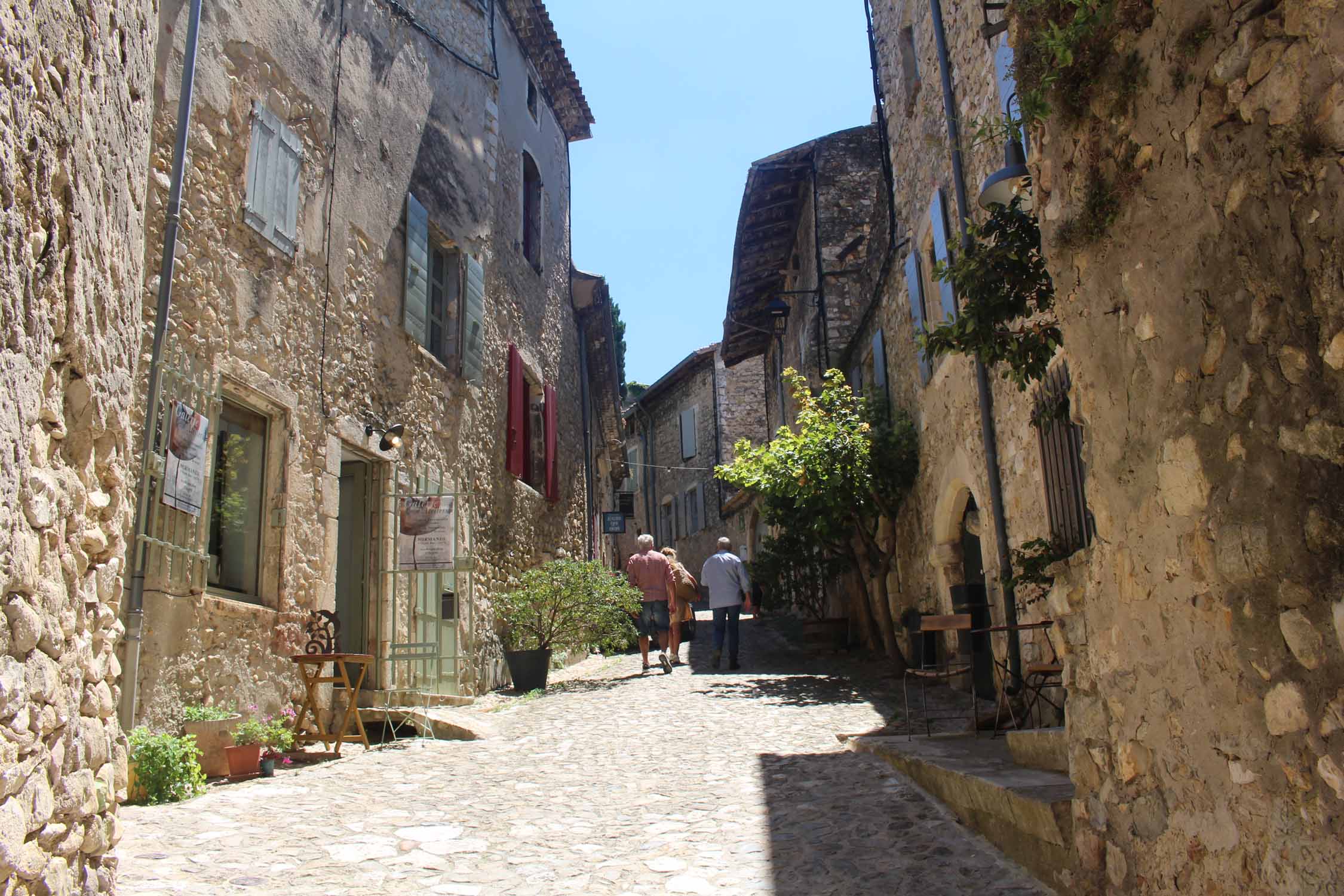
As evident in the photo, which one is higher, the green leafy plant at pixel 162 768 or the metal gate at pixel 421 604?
the metal gate at pixel 421 604

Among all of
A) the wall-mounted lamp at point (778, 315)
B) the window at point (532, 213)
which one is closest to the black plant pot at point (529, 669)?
the window at point (532, 213)

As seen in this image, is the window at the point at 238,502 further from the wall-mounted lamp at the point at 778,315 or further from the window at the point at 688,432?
the window at the point at 688,432

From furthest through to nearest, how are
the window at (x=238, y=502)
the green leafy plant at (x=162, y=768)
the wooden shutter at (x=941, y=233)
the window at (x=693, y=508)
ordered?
the window at (x=693, y=508) → the wooden shutter at (x=941, y=233) → the window at (x=238, y=502) → the green leafy plant at (x=162, y=768)

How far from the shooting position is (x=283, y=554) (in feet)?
22.3

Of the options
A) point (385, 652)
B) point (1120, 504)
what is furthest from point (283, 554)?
point (1120, 504)

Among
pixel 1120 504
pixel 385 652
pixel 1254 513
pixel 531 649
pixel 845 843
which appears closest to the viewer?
pixel 1254 513

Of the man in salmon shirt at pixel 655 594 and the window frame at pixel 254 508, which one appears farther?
the man in salmon shirt at pixel 655 594

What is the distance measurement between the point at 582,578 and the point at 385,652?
2629mm

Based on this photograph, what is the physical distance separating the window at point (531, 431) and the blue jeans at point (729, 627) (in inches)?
109

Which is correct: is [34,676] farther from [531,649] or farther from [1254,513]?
[531,649]

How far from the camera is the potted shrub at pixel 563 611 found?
10188 mm

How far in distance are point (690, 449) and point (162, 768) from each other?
24.1 m

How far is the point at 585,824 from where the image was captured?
4668mm

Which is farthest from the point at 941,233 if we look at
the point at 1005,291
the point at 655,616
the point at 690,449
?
the point at 690,449
